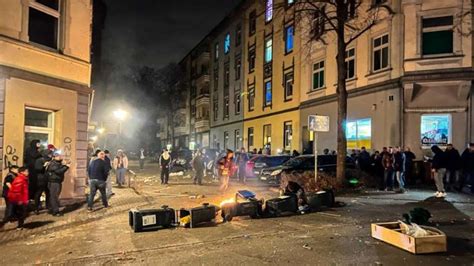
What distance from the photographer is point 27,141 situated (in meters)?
12.3

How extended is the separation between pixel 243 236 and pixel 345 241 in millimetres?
2063

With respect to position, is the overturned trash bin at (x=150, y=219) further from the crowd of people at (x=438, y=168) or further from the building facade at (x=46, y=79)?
the crowd of people at (x=438, y=168)

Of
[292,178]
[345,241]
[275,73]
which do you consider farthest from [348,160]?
[275,73]

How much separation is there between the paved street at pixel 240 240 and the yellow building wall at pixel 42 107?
1985 millimetres

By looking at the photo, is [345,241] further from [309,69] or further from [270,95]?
[270,95]

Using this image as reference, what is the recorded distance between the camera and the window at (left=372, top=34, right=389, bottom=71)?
68.3ft

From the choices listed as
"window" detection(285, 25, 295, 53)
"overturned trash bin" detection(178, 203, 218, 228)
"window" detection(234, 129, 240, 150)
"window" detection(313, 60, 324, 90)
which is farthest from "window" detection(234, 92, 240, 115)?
"overturned trash bin" detection(178, 203, 218, 228)

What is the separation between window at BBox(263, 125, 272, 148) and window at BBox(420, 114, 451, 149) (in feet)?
50.6

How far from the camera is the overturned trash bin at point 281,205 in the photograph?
35.7 feet

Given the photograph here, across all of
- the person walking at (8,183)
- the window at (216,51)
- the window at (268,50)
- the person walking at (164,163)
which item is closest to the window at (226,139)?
the window at (216,51)

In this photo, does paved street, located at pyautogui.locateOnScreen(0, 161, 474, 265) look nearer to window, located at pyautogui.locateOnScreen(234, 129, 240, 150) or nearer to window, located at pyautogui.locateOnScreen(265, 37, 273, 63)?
window, located at pyautogui.locateOnScreen(265, 37, 273, 63)

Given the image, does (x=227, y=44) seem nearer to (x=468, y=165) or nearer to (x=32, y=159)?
(x=468, y=165)

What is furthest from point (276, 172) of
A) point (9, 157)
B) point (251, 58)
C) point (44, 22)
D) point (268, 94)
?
point (251, 58)

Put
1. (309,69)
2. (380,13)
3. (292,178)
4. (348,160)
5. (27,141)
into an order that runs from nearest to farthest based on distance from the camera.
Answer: (27,141), (292,178), (348,160), (380,13), (309,69)
